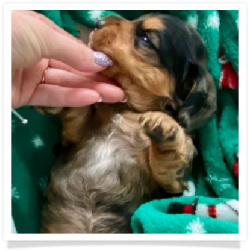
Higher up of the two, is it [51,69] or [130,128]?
[51,69]

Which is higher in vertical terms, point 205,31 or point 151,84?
point 205,31

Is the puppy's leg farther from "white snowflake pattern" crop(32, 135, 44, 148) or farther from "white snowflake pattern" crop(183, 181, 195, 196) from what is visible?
"white snowflake pattern" crop(32, 135, 44, 148)

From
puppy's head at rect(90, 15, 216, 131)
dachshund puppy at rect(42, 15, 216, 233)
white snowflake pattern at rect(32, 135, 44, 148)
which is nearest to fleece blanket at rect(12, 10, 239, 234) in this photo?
white snowflake pattern at rect(32, 135, 44, 148)

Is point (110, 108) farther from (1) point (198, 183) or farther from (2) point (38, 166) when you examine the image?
(1) point (198, 183)

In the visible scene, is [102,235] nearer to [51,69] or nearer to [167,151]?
[167,151]

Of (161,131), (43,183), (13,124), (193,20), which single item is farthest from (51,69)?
(193,20)

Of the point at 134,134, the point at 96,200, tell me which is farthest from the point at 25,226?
the point at 134,134

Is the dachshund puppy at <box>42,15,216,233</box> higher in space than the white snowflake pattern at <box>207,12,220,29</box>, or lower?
lower
